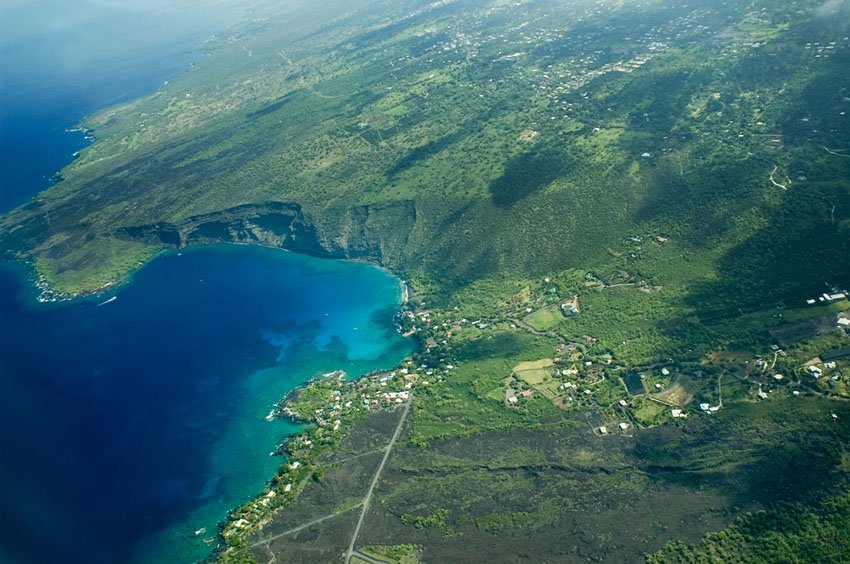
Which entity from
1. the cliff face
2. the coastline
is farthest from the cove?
the cliff face

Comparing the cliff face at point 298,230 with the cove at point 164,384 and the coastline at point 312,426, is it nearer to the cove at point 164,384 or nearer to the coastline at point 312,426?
the cove at point 164,384

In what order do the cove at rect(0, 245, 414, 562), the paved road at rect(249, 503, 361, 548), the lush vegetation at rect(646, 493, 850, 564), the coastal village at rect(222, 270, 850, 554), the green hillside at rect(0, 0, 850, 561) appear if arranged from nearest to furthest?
the lush vegetation at rect(646, 493, 850, 564) → the green hillside at rect(0, 0, 850, 561) → the paved road at rect(249, 503, 361, 548) → the coastal village at rect(222, 270, 850, 554) → the cove at rect(0, 245, 414, 562)

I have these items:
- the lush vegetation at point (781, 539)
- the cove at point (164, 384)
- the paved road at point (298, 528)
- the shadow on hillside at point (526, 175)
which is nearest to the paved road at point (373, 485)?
the paved road at point (298, 528)

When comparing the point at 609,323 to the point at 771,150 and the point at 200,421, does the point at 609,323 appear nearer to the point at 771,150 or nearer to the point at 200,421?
the point at 771,150

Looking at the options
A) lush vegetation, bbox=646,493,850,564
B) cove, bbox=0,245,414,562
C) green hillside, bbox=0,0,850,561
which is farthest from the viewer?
cove, bbox=0,245,414,562

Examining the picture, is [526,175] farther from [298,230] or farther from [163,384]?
[163,384]

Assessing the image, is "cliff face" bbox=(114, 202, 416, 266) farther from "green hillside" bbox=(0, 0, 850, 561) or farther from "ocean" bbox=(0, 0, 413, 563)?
"ocean" bbox=(0, 0, 413, 563)

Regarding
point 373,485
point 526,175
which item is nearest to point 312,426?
point 373,485
